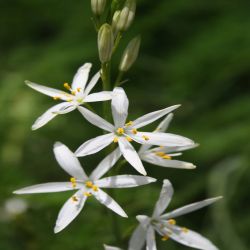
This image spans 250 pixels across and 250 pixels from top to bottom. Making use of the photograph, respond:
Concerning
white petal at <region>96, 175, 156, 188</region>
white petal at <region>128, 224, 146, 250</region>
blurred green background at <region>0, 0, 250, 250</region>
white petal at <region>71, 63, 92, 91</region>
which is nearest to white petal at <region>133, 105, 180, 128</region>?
white petal at <region>96, 175, 156, 188</region>

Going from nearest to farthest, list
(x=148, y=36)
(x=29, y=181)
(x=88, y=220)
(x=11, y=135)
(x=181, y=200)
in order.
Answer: (x=88, y=220), (x=29, y=181), (x=181, y=200), (x=11, y=135), (x=148, y=36)

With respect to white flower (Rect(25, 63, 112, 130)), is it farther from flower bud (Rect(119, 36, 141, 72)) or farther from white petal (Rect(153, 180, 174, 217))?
white petal (Rect(153, 180, 174, 217))

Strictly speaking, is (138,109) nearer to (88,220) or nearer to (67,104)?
(88,220)

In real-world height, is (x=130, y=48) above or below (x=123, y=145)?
above

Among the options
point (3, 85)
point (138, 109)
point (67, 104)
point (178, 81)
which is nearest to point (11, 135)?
point (3, 85)

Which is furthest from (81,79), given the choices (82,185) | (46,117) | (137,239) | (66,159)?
(137,239)

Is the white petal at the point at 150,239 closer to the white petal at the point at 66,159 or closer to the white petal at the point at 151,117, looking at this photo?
the white petal at the point at 66,159

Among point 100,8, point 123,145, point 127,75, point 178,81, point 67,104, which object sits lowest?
point 123,145

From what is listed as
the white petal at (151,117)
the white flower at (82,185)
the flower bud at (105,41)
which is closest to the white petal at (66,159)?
the white flower at (82,185)
